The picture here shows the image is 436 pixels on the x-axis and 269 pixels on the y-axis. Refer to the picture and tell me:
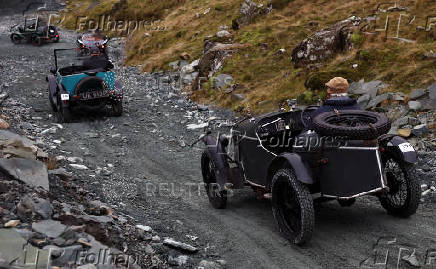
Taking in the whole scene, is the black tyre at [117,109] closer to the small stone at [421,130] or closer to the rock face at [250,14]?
the small stone at [421,130]

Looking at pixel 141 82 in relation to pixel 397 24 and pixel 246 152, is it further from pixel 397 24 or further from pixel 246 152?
pixel 246 152

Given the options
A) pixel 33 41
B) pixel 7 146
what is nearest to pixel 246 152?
pixel 7 146

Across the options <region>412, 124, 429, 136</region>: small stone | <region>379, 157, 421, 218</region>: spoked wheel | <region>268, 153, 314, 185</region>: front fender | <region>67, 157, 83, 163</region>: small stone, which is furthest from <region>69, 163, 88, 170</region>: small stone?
<region>412, 124, 429, 136</region>: small stone

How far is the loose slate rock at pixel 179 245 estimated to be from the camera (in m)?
6.50

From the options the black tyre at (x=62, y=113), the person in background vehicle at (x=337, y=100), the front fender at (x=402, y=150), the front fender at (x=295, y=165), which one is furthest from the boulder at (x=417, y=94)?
the black tyre at (x=62, y=113)

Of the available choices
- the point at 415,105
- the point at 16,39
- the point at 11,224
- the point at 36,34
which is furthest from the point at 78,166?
the point at 16,39

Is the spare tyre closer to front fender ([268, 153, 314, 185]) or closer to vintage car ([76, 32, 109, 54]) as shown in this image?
front fender ([268, 153, 314, 185])

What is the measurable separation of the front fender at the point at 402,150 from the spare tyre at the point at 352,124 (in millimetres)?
676

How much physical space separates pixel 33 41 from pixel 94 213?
3319cm

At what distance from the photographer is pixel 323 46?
55.6ft

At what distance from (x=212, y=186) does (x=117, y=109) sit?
8.52 metres

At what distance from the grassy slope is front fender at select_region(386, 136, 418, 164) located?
6470mm

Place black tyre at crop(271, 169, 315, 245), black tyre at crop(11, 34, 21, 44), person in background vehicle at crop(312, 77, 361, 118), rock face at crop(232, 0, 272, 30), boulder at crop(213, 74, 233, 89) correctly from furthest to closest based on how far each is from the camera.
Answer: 1. black tyre at crop(11, 34, 21, 44)
2. rock face at crop(232, 0, 272, 30)
3. boulder at crop(213, 74, 233, 89)
4. person in background vehicle at crop(312, 77, 361, 118)
5. black tyre at crop(271, 169, 315, 245)

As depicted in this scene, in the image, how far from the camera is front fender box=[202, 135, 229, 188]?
26.6ft
